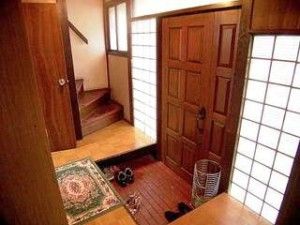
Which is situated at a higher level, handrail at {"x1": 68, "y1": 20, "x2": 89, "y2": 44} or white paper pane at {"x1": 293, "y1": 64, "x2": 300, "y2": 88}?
handrail at {"x1": 68, "y1": 20, "x2": 89, "y2": 44}

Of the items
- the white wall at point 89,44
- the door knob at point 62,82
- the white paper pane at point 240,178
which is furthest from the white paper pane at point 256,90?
the white wall at point 89,44

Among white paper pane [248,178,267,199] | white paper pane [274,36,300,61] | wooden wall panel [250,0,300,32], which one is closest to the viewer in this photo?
wooden wall panel [250,0,300,32]

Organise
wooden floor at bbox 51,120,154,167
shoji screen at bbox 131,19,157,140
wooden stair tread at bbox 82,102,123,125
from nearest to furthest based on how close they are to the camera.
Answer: wooden floor at bbox 51,120,154,167
shoji screen at bbox 131,19,157,140
wooden stair tread at bbox 82,102,123,125

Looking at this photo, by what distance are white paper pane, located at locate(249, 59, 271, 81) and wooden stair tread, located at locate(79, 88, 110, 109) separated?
9.92 feet

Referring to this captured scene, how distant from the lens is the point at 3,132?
1.55 ft

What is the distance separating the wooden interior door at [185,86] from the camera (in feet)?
8.16

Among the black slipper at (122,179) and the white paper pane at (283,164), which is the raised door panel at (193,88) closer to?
the white paper pane at (283,164)

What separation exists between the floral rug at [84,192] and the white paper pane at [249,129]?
4.84ft

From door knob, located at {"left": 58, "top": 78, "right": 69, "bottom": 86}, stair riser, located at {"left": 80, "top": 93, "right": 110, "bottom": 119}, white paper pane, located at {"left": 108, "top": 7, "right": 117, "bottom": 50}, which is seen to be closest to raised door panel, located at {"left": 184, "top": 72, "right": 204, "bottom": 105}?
door knob, located at {"left": 58, "top": 78, "right": 69, "bottom": 86}

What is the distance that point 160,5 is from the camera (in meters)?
3.09

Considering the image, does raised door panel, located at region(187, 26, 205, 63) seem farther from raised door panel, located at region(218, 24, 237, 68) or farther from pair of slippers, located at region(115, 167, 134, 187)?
pair of slippers, located at region(115, 167, 134, 187)

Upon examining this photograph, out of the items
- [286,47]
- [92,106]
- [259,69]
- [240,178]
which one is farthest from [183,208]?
[92,106]

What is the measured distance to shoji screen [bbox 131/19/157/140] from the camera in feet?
11.3

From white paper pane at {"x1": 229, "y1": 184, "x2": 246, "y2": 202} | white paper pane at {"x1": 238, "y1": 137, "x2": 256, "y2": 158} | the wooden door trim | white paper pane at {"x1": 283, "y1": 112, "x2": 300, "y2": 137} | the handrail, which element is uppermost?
the wooden door trim
